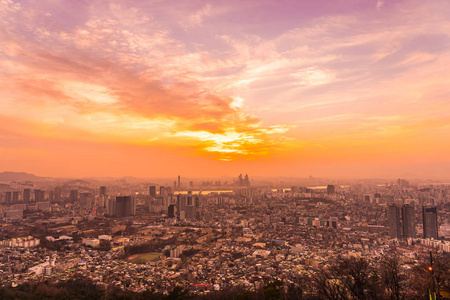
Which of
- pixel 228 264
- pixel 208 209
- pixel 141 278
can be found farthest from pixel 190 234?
pixel 208 209

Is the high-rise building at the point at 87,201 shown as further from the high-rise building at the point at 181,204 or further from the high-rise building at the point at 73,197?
the high-rise building at the point at 181,204

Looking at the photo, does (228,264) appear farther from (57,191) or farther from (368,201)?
(57,191)

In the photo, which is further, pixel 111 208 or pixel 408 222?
pixel 111 208

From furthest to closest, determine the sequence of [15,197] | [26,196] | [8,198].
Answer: [26,196] < [15,197] < [8,198]

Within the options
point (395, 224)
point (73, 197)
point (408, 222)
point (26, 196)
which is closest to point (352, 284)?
point (395, 224)

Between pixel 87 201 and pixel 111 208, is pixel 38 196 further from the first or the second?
pixel 111 208

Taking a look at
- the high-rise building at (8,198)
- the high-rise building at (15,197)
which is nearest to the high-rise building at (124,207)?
the high-rise building at (15,197)
